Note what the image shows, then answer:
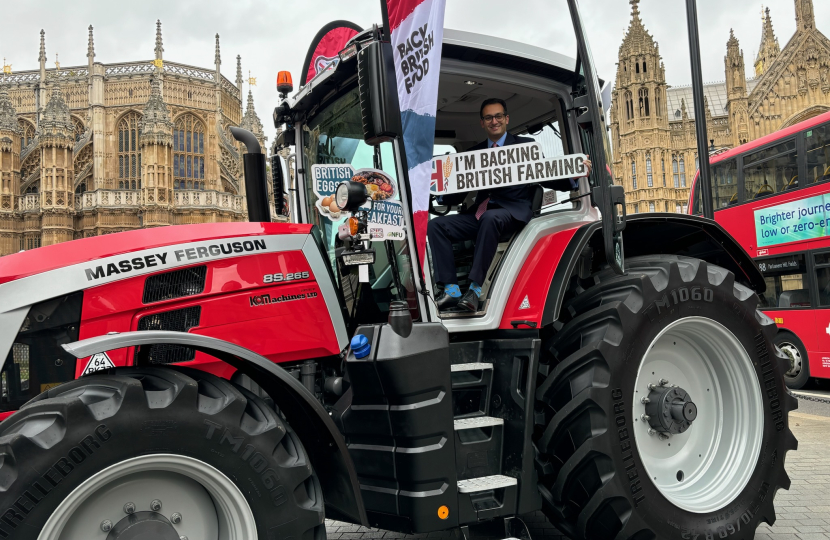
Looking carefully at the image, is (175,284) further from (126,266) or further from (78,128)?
(78,128)

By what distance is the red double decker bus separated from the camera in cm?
1094

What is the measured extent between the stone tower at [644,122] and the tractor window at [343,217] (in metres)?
60.3

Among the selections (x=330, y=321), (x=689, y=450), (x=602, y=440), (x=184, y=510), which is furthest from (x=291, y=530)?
(x=689, y=450)

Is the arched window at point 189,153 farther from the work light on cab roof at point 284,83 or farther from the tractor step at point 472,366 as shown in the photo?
the tractor step at point 472,366

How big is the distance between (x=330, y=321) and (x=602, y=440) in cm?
134

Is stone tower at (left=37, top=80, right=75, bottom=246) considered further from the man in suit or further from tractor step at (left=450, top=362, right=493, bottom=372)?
tractor step at (left=450, top=362, right=493, bottom=372)

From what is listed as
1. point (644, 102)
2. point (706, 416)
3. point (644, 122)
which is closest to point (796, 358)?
point (706, 416)

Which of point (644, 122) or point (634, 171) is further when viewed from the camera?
point (634, 171)

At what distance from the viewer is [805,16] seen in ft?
156

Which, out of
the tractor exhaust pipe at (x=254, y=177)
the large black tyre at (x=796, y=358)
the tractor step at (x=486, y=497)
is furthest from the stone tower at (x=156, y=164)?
the tractor step at (x=486, y=497)

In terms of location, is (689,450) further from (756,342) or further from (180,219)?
(180,219)

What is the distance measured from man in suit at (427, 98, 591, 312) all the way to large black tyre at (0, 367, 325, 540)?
115cm

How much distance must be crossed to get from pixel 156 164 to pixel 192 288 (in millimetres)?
56854

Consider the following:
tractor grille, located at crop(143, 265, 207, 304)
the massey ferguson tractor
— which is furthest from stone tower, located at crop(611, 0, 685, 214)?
tractor grille, located at crop(143, 265, 207, 304)
